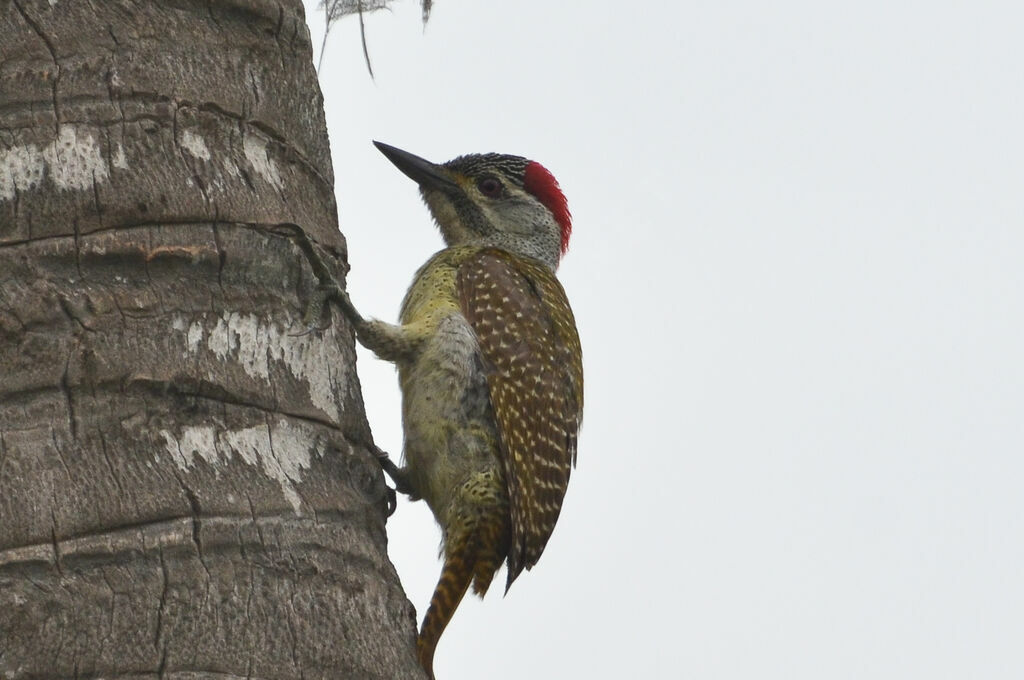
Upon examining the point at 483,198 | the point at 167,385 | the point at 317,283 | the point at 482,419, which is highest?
the point at 483,198

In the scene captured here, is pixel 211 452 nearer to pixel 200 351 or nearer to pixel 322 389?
pixel 200 351

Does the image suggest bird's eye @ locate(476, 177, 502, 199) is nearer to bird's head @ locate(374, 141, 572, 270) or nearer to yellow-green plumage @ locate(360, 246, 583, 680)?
bird's head @ locate(374, 141, 572, 270)

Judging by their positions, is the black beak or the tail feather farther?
the black beak

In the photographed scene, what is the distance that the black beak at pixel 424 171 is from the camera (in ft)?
20.2

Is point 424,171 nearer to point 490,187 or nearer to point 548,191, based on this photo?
point 490,187

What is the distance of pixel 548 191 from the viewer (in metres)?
6.49

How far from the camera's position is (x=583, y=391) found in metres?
5.47

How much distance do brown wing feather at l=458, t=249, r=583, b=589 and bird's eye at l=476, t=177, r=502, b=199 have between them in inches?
28.1

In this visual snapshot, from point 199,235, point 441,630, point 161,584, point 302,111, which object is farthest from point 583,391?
point 161,584

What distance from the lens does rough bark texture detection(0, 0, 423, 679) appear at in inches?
97.0

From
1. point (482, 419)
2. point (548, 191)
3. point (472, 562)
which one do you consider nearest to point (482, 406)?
point (482, 419)

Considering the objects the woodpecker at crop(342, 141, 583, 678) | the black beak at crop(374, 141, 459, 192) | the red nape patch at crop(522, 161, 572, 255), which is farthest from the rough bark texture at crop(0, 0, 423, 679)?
the red nape patch at crop(522, 161, 572, 255)

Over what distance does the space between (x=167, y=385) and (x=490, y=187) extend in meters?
3.66

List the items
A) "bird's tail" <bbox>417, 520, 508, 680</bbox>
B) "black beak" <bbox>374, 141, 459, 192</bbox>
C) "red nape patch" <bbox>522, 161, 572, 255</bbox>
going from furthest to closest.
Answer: "red nape patch" <bbox>522, 161, 572, 255</bbox> < "black beak" <bbox>374, 141, 459, 192</bbox> < "bird's tail" <bbox>417, 520, 508, 680</bbox>
